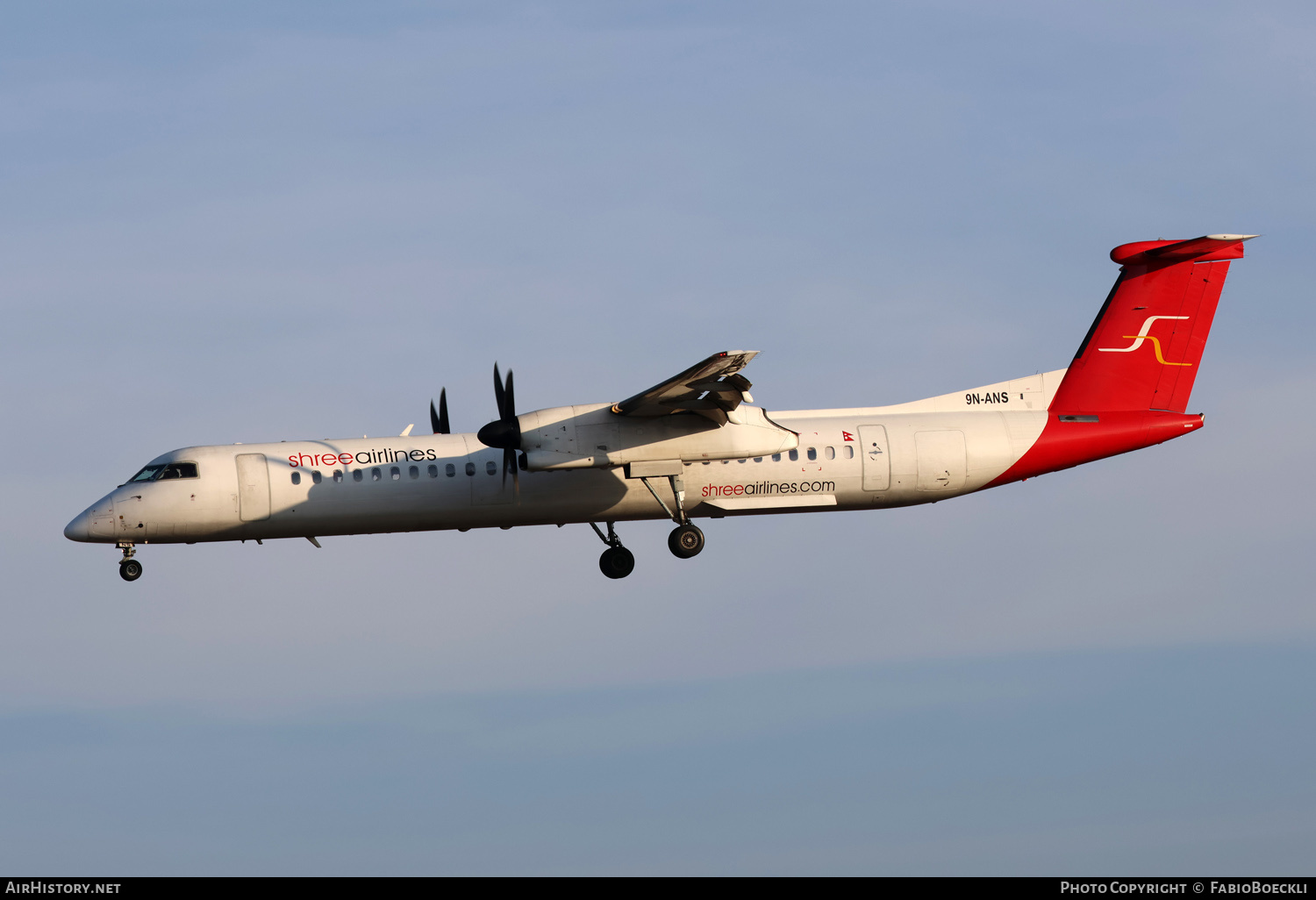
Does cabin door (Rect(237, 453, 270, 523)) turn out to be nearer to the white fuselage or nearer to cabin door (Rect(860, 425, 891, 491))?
the white fuselage

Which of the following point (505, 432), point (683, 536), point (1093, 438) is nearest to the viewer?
point (505, 432)

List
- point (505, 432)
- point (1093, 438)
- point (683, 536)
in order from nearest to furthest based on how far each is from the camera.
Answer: point (505, 432)
point (683, 536)
point (1093, 438)

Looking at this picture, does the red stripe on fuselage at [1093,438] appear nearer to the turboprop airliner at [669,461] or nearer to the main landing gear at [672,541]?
the turboprop airliner at [669,461]

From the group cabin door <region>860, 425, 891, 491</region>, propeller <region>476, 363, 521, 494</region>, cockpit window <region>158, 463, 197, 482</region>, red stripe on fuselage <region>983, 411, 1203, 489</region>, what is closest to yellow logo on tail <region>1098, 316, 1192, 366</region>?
red stripe on fuselage <region>983, 411, 1203, 489</region>

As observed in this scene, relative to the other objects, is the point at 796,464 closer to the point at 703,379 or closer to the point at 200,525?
the point at 703,379

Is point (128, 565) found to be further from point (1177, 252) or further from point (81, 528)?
point (1177, 252)

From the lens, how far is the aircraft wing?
2497cm

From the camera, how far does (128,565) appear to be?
27.5 meters

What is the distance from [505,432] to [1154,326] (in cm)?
1485

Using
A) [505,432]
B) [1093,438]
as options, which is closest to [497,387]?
[505,432]

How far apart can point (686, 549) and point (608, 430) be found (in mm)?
3246

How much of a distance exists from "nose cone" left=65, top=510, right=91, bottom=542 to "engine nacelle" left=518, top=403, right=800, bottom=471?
8.82 meters
